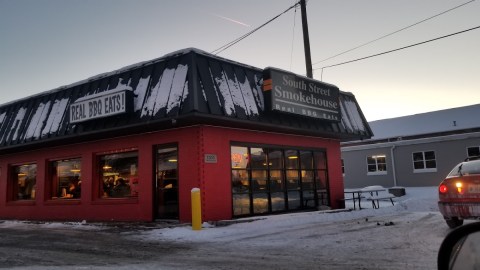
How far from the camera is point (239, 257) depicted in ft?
25.5

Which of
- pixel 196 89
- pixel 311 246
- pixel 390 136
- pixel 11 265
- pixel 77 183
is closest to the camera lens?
pixel 11 265

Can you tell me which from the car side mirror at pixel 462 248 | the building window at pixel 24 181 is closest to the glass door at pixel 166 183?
the building window at pixel 24 181

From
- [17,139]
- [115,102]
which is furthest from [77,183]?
[115,102]

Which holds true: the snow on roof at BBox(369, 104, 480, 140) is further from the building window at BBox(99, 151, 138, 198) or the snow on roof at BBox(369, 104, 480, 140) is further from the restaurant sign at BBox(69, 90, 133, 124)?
the restaurant sign at BBox(69, 90, 133, 124)

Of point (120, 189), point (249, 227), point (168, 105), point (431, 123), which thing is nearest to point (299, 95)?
point (168, 105)

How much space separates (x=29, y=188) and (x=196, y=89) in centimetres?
1163

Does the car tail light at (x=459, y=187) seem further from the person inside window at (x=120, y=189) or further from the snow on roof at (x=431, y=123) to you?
the snow on roof at (x=431, y=123)

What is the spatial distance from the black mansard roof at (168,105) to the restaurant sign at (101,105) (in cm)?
29

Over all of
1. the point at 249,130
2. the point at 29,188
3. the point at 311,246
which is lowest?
the point at 311,246

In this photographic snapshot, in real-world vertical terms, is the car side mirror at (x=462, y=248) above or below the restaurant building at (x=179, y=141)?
below

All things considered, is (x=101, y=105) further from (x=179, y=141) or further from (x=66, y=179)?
(x=66, y=179)

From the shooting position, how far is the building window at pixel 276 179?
14.2 metres

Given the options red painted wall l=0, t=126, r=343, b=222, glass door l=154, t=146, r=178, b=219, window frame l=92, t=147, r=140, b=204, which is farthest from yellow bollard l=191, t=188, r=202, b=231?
window frame l=92, t=147, r=140, b=204

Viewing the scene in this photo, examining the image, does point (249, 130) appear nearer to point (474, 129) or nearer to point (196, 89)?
point (196, 89)
